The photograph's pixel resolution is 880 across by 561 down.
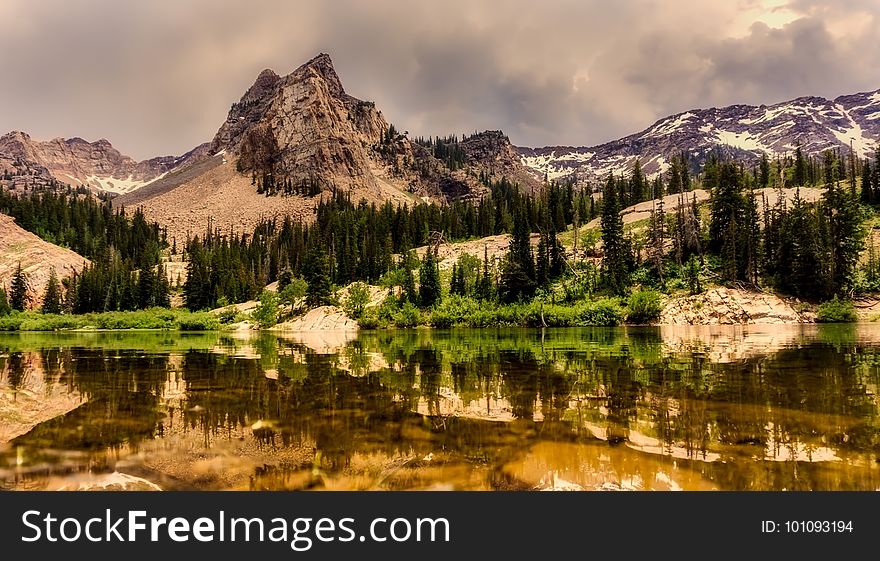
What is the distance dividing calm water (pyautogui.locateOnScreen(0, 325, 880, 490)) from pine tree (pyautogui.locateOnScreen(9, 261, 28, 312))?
100763 mm

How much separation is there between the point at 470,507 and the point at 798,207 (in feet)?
256

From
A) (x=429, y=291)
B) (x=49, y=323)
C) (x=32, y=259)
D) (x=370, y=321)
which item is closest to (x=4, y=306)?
(x=49, y=323)

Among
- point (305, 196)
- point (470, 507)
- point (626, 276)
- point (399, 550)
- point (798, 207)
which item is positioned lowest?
point (399, 550)

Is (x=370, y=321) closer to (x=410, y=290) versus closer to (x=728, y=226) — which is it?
(x=410, y=290)

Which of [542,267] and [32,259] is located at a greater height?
[32,259]

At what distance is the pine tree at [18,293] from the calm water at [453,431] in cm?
10076

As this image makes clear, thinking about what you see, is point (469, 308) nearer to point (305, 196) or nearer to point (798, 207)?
point (798, 207)

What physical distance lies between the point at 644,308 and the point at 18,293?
11164cm

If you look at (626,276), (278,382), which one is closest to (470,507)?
(278,382)

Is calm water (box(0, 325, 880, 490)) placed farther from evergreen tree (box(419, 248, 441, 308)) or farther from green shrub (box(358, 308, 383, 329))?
evergreen tree (box(419, 248, 441, 308))

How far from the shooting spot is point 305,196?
19150cm

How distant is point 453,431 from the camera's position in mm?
8164

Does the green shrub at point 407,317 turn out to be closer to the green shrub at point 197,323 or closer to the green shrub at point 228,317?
the green shrub at point 197,323

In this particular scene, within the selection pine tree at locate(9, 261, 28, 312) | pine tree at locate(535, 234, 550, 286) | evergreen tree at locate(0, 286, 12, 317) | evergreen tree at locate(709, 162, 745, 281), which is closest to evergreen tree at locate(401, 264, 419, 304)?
pine tree at locate(535, 234, 550, 286)
